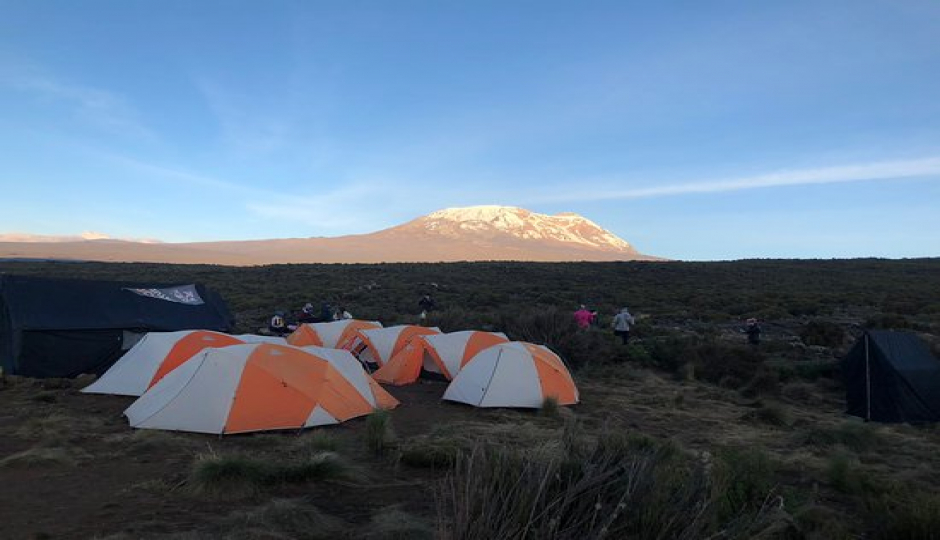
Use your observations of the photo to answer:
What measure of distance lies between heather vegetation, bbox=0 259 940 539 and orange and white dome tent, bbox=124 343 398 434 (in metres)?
0.26

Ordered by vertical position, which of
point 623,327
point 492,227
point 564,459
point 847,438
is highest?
point 492,227

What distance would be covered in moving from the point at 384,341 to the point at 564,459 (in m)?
10.7

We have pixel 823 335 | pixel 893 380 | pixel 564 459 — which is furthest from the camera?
pixel 823 335

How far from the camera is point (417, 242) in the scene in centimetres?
14975

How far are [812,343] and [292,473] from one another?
53.8 ft

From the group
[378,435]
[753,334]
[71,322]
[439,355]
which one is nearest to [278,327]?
[71,322]

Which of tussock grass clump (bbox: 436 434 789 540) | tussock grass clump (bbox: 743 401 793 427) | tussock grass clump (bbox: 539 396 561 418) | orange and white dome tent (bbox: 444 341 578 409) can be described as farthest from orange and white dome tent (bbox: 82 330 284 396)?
tussock grass clump (bbox: 743 401 793 427)

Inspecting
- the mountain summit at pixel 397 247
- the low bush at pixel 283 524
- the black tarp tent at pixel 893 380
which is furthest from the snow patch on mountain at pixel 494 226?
the low bush at pixel 283 524

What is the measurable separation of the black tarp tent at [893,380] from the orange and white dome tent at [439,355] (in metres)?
6.80

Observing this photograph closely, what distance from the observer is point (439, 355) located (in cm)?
1341

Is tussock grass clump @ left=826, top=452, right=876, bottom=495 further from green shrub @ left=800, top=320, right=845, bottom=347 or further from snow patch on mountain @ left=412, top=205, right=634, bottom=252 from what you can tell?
snow patch on mountain @ left=412, top=205, right=634, bottom=252

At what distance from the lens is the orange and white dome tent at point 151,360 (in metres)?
10.9

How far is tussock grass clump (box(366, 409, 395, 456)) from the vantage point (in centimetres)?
766

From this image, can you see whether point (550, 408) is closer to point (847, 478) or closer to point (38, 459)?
point (847, 478)
